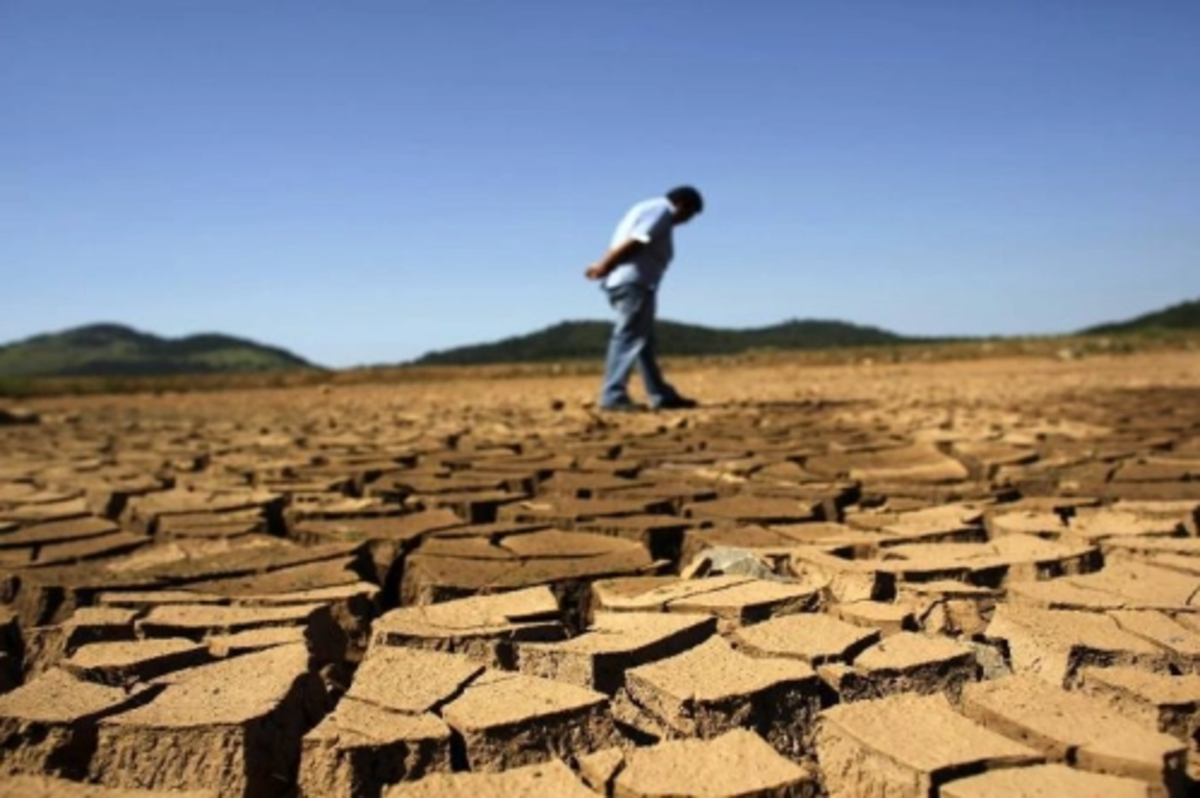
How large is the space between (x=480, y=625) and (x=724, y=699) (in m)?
0.54

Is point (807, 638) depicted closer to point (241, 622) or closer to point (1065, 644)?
point (1065, 644)

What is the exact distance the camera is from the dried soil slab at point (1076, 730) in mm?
1216

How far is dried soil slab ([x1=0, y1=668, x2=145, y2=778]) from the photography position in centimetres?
137

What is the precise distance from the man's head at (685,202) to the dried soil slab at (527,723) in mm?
5246

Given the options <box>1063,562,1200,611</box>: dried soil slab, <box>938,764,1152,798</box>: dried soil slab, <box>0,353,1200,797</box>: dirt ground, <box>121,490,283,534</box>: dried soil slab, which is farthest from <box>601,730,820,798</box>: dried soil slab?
<box>121,490,283,534</box>: dried soil slab

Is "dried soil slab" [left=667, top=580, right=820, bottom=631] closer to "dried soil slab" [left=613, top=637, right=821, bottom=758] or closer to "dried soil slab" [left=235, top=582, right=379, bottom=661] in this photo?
"dried soil slab" [left=613, top=637, right=821, bottom=758]

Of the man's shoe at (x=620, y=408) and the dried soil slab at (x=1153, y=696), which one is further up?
the man's shoe at (x=620, y=408)

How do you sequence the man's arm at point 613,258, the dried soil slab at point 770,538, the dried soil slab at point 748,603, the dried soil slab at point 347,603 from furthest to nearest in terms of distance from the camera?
the man's arm at point 613,258 < the dried soil slab at point 770,538 < the dried soil slab at point 347,603 < the dried soil slab at point 748,603

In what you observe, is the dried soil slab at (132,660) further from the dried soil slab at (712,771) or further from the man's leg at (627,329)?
the man's leg at (627,329)

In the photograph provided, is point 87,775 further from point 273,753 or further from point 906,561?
point 906,561

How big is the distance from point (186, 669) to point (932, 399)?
23.4 feet

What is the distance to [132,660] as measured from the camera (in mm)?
1646

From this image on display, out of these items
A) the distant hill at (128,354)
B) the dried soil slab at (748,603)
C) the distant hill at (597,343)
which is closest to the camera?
the dried soil slab at (748,603)

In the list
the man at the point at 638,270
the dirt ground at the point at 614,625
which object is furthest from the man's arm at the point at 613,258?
the dirt ground at the point at 614,625
